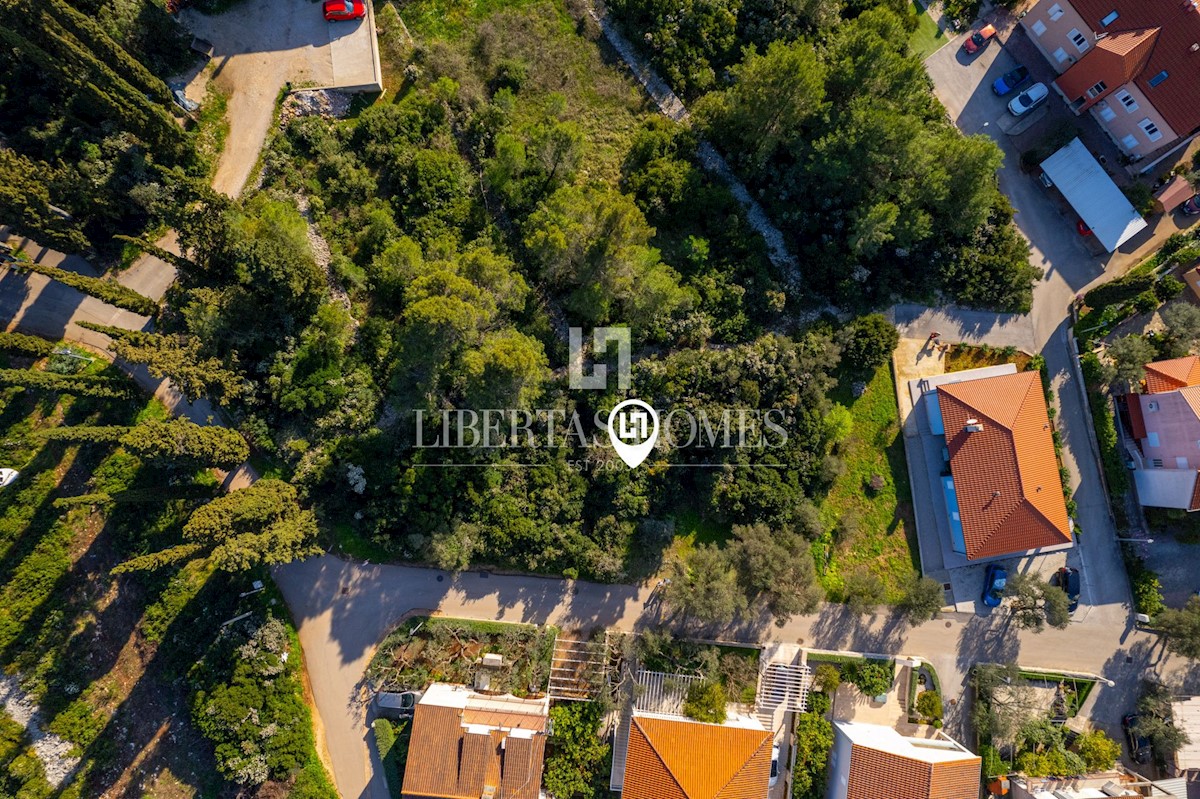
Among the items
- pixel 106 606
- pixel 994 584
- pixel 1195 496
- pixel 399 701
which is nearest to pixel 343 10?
pixel 106 606

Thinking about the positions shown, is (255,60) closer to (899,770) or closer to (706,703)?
(706,703)

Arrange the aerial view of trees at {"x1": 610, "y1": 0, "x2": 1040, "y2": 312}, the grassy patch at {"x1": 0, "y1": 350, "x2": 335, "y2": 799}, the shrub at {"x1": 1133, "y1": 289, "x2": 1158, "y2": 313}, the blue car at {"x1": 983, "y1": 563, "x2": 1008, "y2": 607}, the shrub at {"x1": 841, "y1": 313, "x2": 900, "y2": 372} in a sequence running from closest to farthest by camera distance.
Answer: the aerial view of trees at {"x1": 610, "y1": 0, "x2": 1040, "y2": 312} < the grassy patch at {"x1": 0, "y1": 350, "x2": 335, "y2": 799} < the shrub at {"x1": 841, "y1": 313, "x2": 900, "y2": 372} < the blue car at {"x1": 983, "y1": 563, "x2": 1008, "y2": 607} < the shrub at {"x1": 1133, "y1": 289, "x2": 1158, "y2": 313}

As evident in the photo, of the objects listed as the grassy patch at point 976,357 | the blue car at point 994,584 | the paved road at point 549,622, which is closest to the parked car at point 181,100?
the paved road at point 549,622

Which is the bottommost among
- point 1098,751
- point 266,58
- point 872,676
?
point 1098,751

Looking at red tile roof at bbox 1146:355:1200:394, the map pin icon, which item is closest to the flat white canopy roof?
red tile roof at bbox 1146:355:1200:394

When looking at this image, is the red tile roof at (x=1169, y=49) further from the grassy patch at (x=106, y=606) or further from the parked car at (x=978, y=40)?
the grassy patch at (x=106, y=606)

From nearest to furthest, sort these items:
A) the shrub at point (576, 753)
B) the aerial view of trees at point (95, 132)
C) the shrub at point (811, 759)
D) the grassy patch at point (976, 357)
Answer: the aerial view of trees at point (95, 132) → the shrub at point (576, 753) → the shrub at point (811, 759) → the grassy patch at point (976, 357)

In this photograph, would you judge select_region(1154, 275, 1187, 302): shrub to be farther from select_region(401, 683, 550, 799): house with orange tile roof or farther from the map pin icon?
select_region(401, 683, 550, 799): house with orange tile roof
